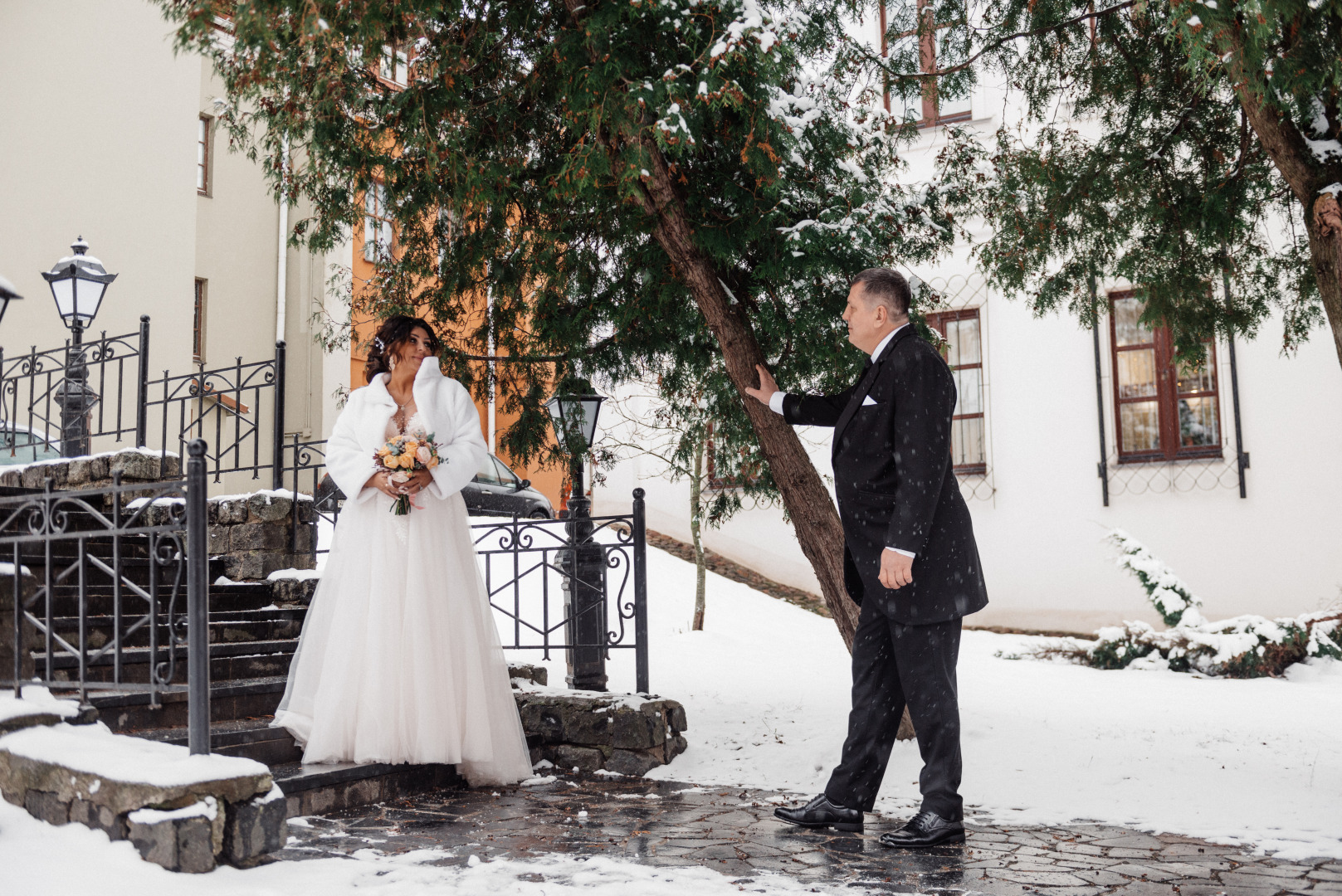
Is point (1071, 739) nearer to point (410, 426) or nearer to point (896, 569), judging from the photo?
point (896, 569)

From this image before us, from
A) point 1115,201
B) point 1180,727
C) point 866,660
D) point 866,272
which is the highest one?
point 1115,201

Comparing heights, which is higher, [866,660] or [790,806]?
[866,660]

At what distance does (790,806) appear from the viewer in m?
4.39

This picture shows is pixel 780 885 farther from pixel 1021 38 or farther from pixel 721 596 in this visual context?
pixel 721 596

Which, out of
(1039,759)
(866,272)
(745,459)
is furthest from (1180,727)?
(866,272)

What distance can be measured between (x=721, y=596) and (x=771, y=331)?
744 centimetres

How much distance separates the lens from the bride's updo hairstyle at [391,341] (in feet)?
16.4

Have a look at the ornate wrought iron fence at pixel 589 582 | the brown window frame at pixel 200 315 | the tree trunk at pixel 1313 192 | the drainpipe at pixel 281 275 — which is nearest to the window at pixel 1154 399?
the ornate wrought iron fence at pixel 589 582

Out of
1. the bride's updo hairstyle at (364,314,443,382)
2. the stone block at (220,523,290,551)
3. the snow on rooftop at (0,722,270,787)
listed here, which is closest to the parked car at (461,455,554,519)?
the stone block at (220,523,290,551)

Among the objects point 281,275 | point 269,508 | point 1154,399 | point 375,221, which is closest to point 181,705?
point 269,508

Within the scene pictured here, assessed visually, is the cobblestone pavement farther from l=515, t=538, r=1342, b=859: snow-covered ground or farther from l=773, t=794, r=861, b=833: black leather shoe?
l=515, t=538, r=1342, b=859: snow-covered ground

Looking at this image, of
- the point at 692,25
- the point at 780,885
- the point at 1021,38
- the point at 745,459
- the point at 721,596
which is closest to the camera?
the point at 780,885

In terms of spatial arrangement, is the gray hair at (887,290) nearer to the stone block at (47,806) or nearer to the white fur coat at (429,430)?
the white fur coat at (429,430)

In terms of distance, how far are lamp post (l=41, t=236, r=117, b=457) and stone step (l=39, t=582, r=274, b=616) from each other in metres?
2.84
